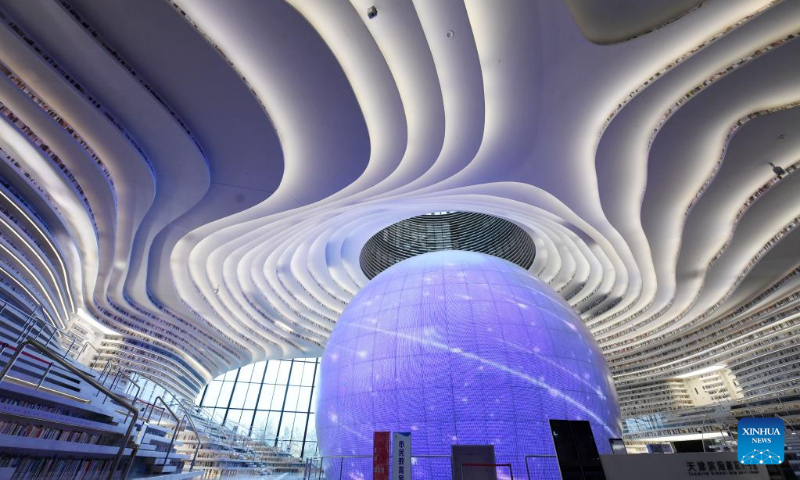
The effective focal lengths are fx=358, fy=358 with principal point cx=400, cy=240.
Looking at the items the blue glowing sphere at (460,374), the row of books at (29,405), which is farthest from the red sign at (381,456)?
the row of books at (29,405)

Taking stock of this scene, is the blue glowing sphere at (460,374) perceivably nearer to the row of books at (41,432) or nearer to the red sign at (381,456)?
the red sign at (381,456)

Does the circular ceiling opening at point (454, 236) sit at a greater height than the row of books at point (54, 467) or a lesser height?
greater

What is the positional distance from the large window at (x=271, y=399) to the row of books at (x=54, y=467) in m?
27.2

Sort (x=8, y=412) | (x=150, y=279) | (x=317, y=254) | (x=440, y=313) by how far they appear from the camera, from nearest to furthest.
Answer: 1. (x=8, y=412)
2. (x=440, y=313)
3. (x=150, y=279)
4. (x=317, y=254)

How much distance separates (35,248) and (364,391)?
1444 cm

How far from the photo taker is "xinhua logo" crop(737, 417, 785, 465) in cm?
579

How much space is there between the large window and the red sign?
28.9 metres

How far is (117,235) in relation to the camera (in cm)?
1552

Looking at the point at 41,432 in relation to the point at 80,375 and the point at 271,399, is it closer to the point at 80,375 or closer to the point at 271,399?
the point at 80,375

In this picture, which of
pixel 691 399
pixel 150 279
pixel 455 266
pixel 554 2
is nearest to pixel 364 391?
pixel 455 266

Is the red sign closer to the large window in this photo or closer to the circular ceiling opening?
the circular ceiling opening

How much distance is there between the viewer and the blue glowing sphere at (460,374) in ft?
28.2

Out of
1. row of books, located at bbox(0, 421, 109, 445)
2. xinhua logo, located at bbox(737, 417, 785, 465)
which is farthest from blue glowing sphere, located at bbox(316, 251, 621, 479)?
row of books, located at bbox(0, 421, 109, 445)

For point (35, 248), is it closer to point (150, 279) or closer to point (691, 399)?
point (150, 279)
